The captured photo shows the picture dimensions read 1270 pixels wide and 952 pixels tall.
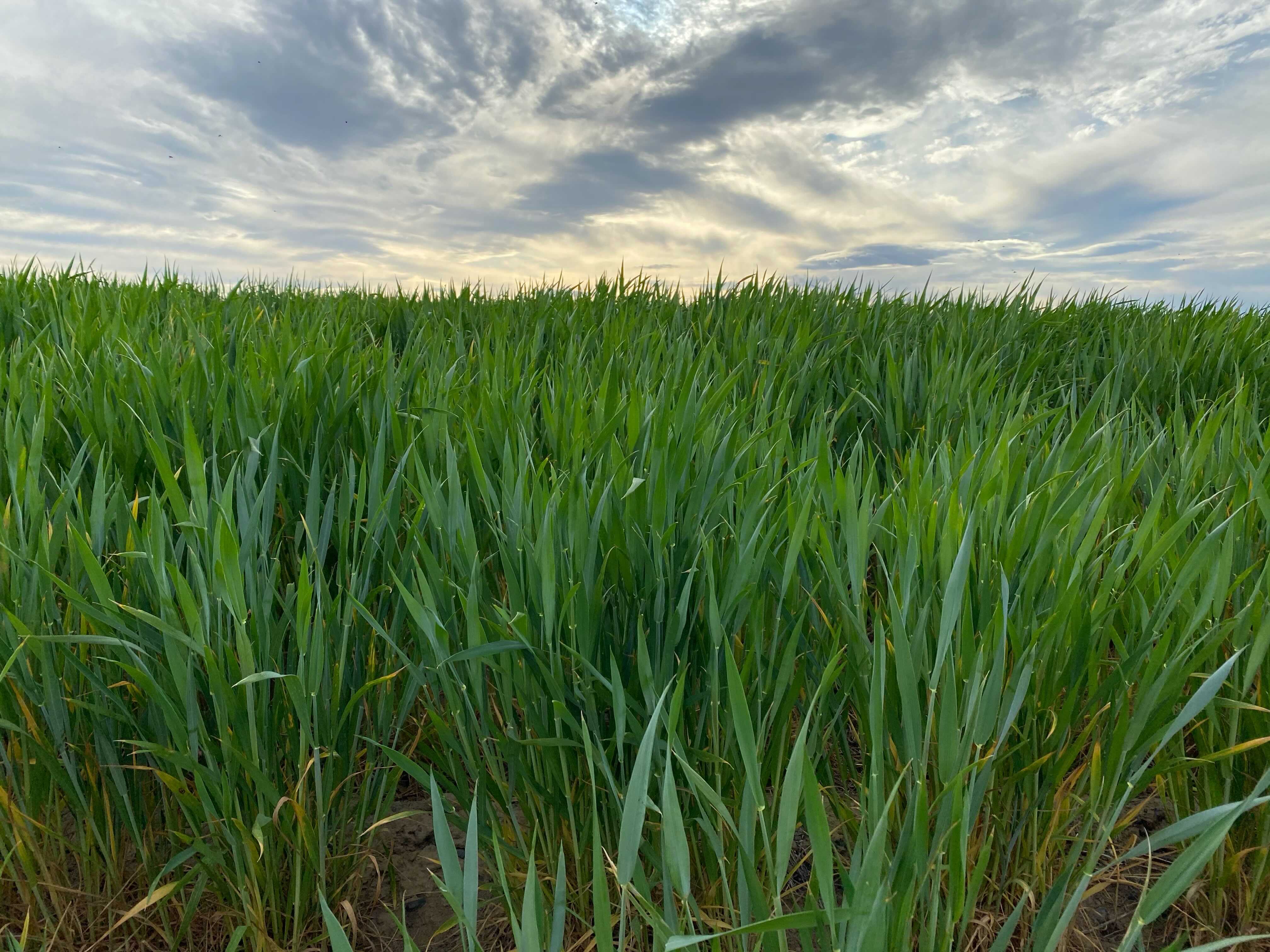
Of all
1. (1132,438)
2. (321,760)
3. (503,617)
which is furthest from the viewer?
(1132,438)

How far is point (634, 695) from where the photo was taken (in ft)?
3.83

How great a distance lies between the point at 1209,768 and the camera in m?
1.27

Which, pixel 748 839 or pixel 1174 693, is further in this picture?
pixel 1174 693

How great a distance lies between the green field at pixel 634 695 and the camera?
95cm

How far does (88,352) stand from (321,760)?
66.9 inches

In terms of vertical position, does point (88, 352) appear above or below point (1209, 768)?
above

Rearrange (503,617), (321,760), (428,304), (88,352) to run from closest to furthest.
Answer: (503,617)
(321,760)
(88,352)
(428,304)

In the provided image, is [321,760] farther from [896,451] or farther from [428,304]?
[428,304]

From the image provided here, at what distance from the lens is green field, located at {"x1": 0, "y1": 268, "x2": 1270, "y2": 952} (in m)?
0.95

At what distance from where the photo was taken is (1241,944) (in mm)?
1285

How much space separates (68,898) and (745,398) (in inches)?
65.4

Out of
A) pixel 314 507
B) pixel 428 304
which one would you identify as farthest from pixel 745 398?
pixel 428 304

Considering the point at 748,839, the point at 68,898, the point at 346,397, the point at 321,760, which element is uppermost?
the point at 346,397

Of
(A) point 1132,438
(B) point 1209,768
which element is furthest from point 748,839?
(A) point 1132,438
